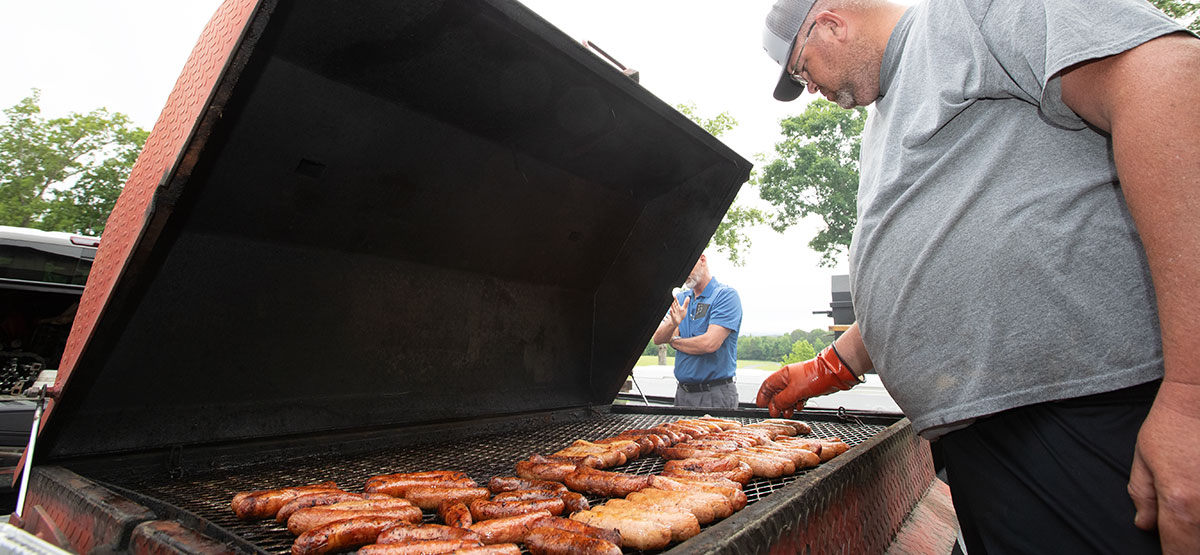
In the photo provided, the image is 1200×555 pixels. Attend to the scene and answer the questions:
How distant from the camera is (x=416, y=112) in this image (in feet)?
8.11

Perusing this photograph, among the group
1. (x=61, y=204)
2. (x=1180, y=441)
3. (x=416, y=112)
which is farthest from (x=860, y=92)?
(x=61, y=204)

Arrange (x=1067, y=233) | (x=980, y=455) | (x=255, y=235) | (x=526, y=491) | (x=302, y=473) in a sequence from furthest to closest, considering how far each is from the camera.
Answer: (x=255, y=235) < (x=302, y=473) < (x=526, y=491) < (x=980, y=455) < (x=1067, y=233)

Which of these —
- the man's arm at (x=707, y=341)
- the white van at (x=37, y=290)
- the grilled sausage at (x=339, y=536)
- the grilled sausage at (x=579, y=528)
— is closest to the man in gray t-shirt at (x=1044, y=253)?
the grilled sausage at (x=579, y=528)

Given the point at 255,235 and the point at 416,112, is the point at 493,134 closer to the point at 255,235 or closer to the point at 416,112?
the point at 416,112

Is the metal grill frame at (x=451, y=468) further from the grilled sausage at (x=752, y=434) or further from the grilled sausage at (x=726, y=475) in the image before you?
the grilled sausage at (x=752, y=434)

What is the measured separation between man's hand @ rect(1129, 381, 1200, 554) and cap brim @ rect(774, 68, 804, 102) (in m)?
1.60

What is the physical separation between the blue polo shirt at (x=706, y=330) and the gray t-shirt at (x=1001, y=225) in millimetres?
3897

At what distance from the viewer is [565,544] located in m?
1.34

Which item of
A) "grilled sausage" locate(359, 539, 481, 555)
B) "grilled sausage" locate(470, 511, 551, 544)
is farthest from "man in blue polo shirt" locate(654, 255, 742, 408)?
"grilled sausage" locate(359, 539, 481, 555)

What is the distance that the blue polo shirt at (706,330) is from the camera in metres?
5.73

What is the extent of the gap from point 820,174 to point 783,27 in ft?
69.5

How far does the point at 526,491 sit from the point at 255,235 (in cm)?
155

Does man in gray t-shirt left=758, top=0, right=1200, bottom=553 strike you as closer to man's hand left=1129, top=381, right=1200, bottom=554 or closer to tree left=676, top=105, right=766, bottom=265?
man's hand left=1129, top=381, right=1200, bottom=554

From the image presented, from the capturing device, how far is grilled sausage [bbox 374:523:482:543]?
1416 mm
